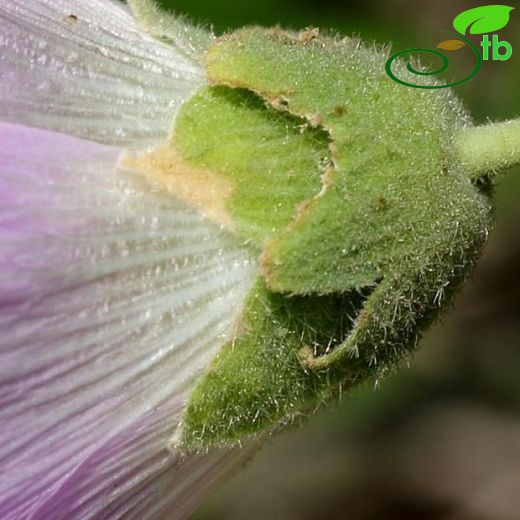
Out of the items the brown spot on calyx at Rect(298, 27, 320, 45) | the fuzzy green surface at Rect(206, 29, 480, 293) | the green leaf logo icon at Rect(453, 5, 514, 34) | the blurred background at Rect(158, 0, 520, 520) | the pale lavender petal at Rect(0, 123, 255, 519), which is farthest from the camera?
the blurred background at Rect(158, 0, 520, 520)

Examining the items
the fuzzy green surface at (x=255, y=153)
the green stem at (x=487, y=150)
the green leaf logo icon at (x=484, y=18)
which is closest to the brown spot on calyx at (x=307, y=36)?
the fuzzy green surface at (x=255, y=153)

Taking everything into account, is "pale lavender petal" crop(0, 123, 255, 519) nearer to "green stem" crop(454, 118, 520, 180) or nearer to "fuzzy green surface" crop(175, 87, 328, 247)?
"fuzzy green surface" crop(175, 87, 328, 247)

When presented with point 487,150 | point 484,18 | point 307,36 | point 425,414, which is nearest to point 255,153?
point 307,36

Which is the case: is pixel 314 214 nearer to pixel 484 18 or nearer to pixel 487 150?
pixel 487 150

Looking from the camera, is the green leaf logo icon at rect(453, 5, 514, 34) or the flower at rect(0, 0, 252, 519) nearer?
the flower at rect(0, 0, 252, 519)

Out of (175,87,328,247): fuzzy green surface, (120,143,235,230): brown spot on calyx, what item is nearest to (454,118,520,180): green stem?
(175,87,328,247): fuzzy green surface

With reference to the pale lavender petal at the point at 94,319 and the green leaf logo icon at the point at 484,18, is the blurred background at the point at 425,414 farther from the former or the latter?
the pale lavender petal at the point at 94,319
